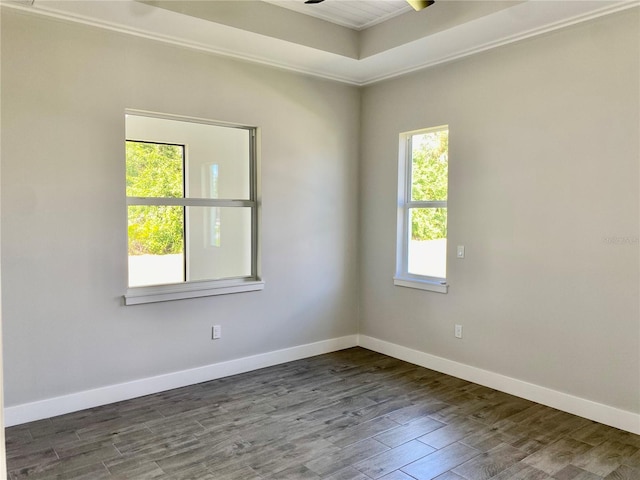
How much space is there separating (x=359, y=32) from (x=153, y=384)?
10.6 feet

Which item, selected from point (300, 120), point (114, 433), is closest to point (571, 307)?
point (300, 120)

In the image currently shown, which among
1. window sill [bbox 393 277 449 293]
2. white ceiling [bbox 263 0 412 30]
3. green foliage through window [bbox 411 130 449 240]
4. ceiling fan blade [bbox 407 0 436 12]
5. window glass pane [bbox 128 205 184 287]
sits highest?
white ceiling [bbox 263 0 412 30]

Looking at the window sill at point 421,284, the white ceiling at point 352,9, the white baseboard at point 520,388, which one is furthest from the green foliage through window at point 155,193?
the white baseboard at point 520,388

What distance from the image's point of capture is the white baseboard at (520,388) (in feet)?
10.1

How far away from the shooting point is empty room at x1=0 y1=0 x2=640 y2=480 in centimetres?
296

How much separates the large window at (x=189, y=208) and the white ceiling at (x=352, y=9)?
3.51ft

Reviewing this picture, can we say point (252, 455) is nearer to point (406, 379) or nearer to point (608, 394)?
point (406, 379)

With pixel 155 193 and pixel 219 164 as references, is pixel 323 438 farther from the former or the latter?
pixel 219 164

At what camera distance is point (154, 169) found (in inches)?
146

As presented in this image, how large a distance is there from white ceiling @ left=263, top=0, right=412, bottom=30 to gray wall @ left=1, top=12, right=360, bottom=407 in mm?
687

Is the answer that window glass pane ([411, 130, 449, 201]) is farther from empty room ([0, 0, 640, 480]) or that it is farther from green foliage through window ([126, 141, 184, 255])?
green foliage through window ([126, 141, 184, 255])

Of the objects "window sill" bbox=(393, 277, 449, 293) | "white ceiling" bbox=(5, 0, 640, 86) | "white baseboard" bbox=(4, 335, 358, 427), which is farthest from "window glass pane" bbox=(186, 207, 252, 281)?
"window sill" bbox=(393, 277, 449, 293)

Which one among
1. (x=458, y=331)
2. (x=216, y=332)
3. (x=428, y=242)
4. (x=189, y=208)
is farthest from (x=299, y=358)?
(x=189, y=208)

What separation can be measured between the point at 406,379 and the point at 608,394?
4.74 feet
